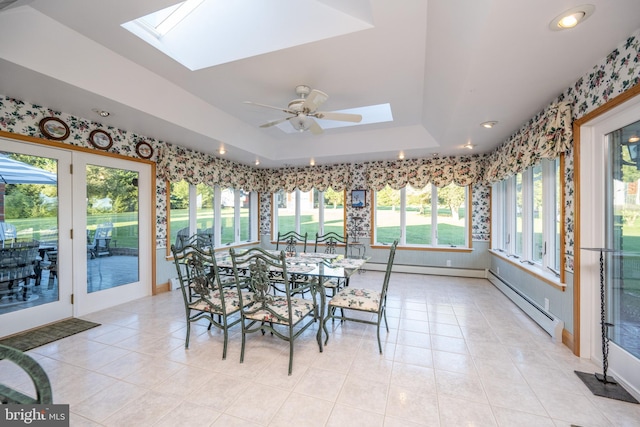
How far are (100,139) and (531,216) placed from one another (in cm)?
594

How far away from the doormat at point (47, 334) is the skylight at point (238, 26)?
311cm

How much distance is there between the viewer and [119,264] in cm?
396

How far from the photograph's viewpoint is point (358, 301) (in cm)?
277

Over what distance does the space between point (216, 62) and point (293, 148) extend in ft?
9.56

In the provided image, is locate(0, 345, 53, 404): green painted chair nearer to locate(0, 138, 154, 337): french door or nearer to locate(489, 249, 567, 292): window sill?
locate(0, 138, 154, 337): french door

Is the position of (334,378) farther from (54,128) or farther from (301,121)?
(54,128)

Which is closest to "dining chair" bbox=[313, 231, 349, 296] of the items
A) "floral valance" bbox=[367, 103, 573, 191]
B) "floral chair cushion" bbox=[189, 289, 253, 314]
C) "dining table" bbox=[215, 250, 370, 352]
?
"dining table" bbox=[215, 250, 370, 352]

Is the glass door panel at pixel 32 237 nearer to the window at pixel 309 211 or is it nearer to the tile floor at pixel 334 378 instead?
the tile floor at pixel 334 378

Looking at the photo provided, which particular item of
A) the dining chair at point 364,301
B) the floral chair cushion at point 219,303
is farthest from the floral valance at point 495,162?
the floral chair cushion at point 219,303

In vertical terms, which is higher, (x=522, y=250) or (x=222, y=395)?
(x=522, y=250)

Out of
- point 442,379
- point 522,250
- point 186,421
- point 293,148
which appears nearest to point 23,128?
point 186,421

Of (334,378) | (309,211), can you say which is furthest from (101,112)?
(309,211)

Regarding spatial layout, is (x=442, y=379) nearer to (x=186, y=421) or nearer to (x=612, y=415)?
(x=612, y=415)

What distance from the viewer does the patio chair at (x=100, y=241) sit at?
364cm
